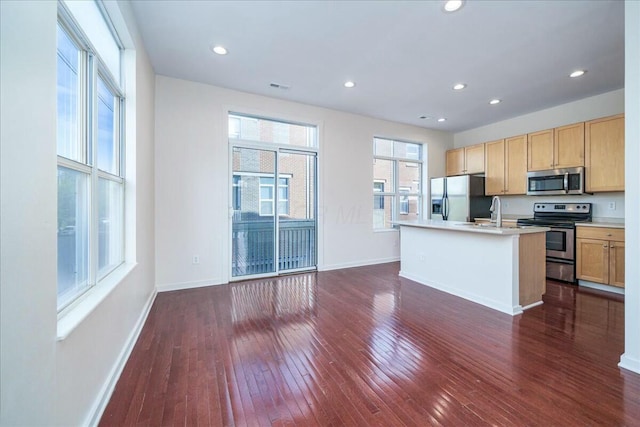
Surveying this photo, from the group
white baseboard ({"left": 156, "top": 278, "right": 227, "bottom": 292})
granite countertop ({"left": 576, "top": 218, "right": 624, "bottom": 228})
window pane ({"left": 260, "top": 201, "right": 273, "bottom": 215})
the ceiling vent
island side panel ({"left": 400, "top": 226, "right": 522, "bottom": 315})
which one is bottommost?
white baseboard ({"left": 156, "top": 278, "right": 227, "bottom": 292})

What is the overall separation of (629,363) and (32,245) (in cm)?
369

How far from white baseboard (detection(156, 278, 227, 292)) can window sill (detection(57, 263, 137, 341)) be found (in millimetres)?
1717

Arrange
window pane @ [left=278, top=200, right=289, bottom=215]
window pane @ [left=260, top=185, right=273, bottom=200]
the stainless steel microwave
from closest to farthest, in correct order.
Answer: the stainless steel microwave < window pane @ [left=260, top=185, right=273, bottom=200] < window pane @ [left=278, top=200, right=289, bottom=215]

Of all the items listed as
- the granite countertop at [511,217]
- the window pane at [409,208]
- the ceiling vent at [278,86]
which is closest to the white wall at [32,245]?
the ceiling vent at [278,86]

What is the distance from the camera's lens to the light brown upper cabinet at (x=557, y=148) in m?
4.25

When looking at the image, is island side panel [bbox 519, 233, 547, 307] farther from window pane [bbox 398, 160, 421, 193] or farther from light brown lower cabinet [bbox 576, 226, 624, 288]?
window pane [bbox 398, 160, 421, 193]

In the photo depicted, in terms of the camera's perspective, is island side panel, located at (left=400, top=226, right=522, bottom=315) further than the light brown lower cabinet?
No

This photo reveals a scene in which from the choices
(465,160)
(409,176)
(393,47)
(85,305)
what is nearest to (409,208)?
(409,176)

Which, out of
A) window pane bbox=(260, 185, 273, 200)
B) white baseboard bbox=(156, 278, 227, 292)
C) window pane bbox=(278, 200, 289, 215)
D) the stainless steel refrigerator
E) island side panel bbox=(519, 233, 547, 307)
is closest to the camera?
island side panel bbox=(519, 233, 547, 307)

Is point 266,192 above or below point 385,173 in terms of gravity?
below

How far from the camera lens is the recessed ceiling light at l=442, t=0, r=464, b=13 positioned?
2.29 meters

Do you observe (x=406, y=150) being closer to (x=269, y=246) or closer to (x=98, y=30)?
(x=269, y=246)

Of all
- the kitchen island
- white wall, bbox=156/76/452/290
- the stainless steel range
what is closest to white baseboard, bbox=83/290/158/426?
white wall, bbox=156/76/452/290

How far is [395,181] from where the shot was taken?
5.98 metres
